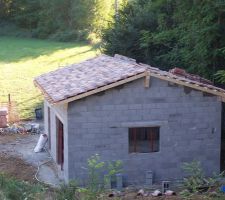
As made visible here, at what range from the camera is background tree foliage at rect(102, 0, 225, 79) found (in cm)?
1833

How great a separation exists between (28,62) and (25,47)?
10.6 meters

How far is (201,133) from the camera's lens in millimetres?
15578

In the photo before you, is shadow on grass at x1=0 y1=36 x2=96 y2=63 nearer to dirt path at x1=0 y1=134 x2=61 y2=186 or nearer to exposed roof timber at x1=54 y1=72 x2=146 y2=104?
dirt path at x1=0 y1=134 x2=61 y2=186

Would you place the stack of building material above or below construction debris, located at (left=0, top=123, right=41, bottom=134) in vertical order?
above

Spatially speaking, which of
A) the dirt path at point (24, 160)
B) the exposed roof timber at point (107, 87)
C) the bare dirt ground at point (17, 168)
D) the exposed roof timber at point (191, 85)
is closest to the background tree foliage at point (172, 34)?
the exposed roof timber at point (191, 85)

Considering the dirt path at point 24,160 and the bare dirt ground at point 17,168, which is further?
the dirt path at point 24,160

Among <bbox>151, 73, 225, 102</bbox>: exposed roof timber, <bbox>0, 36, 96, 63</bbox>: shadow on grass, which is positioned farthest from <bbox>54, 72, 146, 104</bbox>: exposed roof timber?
<bbox>0, 36, 96, 63</bbox>: shadow on grass

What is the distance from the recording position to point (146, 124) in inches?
594

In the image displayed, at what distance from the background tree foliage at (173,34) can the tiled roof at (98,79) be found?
7.70 feet

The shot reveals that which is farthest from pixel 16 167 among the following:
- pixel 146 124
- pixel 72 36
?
pixel 72 36

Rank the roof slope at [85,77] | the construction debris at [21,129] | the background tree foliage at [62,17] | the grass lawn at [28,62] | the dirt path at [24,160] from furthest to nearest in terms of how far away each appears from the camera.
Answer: the background tree foliage at [62,17] → the grass lawn at [28,62] → the construction debris at [21,129] → the dirt path at [24,160] → the roof slope at [85,77]

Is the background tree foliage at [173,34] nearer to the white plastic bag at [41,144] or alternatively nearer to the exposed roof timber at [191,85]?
Result: the exposed roof timber at [191,85]

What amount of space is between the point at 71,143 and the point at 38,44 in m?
46.6

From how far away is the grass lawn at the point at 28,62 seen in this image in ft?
102
